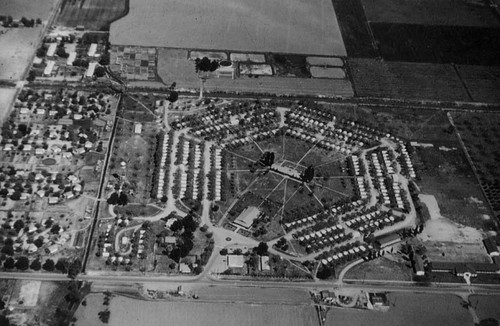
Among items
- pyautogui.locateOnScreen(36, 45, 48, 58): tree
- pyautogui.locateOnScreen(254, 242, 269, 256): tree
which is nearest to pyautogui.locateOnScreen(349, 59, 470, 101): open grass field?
pyautogui.locateOnScreen(254, 242, 269, 256): tree

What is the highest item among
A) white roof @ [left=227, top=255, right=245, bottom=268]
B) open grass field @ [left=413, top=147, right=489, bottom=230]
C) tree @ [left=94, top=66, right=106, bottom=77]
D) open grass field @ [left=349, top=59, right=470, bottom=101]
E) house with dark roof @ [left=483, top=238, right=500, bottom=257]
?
open grass field @ [left=349, top=59, right=470, bottom=101]

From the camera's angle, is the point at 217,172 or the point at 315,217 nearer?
the point at 315,217

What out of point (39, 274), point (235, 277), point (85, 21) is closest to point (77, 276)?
point (39, 274)

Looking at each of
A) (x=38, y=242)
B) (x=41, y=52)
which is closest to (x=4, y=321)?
(x=38, y=242)

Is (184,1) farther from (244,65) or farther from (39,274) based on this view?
(39,274)

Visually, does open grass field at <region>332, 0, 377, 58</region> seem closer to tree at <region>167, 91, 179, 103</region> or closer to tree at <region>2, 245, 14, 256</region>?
tree at <region>167, 91, 179, 103</region>

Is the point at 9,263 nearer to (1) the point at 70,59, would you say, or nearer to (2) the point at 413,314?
(1) the point at 70,59

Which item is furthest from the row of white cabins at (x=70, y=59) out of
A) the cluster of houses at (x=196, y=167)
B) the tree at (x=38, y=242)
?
the tree at (x=38, y=242)

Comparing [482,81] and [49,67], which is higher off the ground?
[482,81]
